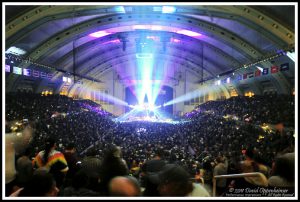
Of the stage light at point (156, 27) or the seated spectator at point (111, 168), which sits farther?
the stage light at point (156, 27)

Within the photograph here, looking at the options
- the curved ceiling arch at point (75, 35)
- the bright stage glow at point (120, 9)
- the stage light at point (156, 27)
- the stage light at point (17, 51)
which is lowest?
the stage light at point (17, 51)

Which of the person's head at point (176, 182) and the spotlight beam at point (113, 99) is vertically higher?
the spotlight beam at point (113, 99)

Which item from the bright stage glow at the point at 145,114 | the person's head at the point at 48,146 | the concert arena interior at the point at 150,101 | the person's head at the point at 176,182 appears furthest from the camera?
the bright stage glow at the point at 145,114

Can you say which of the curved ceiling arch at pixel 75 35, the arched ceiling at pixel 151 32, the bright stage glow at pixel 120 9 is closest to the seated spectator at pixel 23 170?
the arched ceiling at pixel 151 32

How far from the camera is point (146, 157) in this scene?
9.88 m

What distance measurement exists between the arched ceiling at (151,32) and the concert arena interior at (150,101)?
0.26 feet

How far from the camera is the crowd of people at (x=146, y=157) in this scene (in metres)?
3.88

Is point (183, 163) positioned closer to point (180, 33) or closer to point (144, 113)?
point (180, 33)

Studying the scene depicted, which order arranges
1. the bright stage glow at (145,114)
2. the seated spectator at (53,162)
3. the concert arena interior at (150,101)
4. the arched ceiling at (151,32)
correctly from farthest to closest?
the bright stage glow at (145,114)
the arched ceiling at (151,32)
the seated spectator at (53,162)
the concert arena interior at (150,101)

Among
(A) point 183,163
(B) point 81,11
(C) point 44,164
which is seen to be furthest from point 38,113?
(C) point 44,164

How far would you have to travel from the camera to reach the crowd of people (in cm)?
388

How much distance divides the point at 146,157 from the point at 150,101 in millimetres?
25798

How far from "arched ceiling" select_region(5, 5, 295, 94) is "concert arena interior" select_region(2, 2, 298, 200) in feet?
0.26

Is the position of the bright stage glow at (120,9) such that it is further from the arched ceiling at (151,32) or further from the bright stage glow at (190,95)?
the bright stage glow at (190,95)
